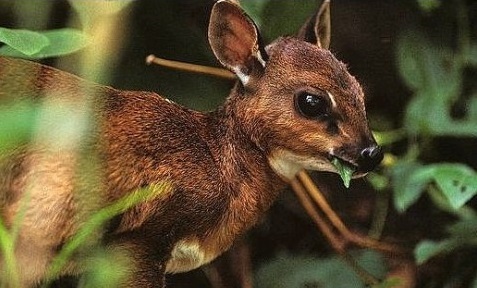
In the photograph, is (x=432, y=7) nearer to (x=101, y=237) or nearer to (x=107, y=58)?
(x=107, y=58)

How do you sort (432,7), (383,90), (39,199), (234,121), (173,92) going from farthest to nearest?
(383,90), (432,7), (173,92), (234,121), (39,199)

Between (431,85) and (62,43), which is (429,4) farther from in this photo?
(62,43)

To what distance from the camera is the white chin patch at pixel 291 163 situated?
1583mm

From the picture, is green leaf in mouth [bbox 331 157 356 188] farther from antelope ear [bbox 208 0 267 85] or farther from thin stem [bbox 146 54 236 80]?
thin stem [bbox 146 54 236 80]

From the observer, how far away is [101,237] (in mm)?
1533

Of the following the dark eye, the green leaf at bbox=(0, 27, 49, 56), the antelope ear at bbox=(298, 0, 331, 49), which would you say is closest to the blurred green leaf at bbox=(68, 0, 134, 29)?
the green leaf at bbox=(0, 27, 49, 56)

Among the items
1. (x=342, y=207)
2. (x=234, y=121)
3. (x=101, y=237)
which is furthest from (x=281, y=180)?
(x=342, y=207)

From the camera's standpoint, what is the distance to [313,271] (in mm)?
2312

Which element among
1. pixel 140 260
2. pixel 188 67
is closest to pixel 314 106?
pixel 140 260

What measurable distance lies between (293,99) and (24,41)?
1.44 ft

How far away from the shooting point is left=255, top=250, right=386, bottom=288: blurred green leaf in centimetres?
228

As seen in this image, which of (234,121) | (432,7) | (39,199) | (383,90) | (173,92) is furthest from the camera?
(383,90)

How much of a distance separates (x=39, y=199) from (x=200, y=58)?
3.22ft

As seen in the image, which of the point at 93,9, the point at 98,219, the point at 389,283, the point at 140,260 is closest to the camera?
the point at 98,219
